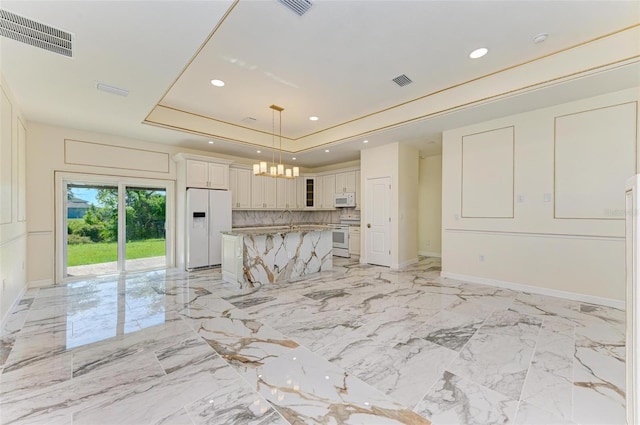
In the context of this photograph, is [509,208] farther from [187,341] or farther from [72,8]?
[72,8]

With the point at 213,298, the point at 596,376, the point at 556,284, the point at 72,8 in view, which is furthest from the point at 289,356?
the point at 556,284

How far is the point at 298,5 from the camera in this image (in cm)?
238

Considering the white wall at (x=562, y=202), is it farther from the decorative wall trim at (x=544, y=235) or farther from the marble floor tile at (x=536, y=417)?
the marble floor tile at (x=536, y=417)

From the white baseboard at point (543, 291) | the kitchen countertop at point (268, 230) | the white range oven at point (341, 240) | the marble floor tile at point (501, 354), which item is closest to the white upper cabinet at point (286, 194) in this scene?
the white range oven at point (341, 240)

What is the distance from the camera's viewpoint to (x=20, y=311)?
3.31 m

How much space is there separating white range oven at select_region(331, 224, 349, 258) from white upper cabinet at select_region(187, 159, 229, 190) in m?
3.14

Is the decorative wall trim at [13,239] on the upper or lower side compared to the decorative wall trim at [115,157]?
lower

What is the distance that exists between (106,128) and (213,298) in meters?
3.74

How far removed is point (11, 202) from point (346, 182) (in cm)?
624

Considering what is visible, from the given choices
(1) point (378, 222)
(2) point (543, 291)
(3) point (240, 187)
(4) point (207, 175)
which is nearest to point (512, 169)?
(2) point (543, 291)

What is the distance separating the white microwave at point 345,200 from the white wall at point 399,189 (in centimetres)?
82

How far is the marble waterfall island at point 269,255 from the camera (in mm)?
4395

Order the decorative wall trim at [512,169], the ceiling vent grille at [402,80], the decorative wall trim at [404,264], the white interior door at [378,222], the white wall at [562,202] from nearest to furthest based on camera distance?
the white wall at [562,202], the ceiling vent grille at [402,80], the decorative wall trim at [512,169], the decorative wall trim at [404,264], the white interior door at [378,222]

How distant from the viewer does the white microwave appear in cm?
717
